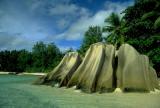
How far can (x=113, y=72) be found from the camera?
2005 centimetres

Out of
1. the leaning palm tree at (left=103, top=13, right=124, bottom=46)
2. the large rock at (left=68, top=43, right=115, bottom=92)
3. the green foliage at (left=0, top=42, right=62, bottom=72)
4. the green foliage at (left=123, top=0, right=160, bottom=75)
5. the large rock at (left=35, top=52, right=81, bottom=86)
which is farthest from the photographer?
the green foliage at (left=0, top=42, right=62, bottom=72)

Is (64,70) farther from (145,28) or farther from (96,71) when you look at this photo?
(145,28)

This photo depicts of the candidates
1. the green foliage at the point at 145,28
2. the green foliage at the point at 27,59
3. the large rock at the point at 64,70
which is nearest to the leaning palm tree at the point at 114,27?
the green foliage at the point at 145,28

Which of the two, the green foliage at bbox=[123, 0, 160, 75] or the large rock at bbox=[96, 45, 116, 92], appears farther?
the green foliage at bbox=[123, 0, 160, 75]

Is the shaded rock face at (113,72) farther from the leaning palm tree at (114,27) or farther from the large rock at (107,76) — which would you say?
the leaning palm tree at (114,27)

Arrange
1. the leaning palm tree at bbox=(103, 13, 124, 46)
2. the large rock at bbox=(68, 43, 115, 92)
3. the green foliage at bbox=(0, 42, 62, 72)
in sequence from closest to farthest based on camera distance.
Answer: the large rock at bbox=(68, 43, 115, 92) < the leaning palm tree at bbox=(103, 13, 124, 46) < the green foliage at bbox=(0, 42, 62, 72)

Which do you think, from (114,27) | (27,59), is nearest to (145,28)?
(114,27)

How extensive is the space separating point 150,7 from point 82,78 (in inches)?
662

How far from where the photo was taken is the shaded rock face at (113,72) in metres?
19.0

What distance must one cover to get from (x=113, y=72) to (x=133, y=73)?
1413 mm

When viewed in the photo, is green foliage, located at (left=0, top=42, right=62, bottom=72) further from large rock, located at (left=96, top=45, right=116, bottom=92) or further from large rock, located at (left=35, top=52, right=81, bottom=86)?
large rock, located at (left=96, top=45, right=116, bottom=92)

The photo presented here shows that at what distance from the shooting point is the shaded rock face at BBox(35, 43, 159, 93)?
18969 millimetres

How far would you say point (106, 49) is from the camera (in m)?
21.2

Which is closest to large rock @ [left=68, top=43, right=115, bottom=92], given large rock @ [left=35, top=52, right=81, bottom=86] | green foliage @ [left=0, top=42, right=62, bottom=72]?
large rock @ [left=35, top=52, right=81, bottom=86]
